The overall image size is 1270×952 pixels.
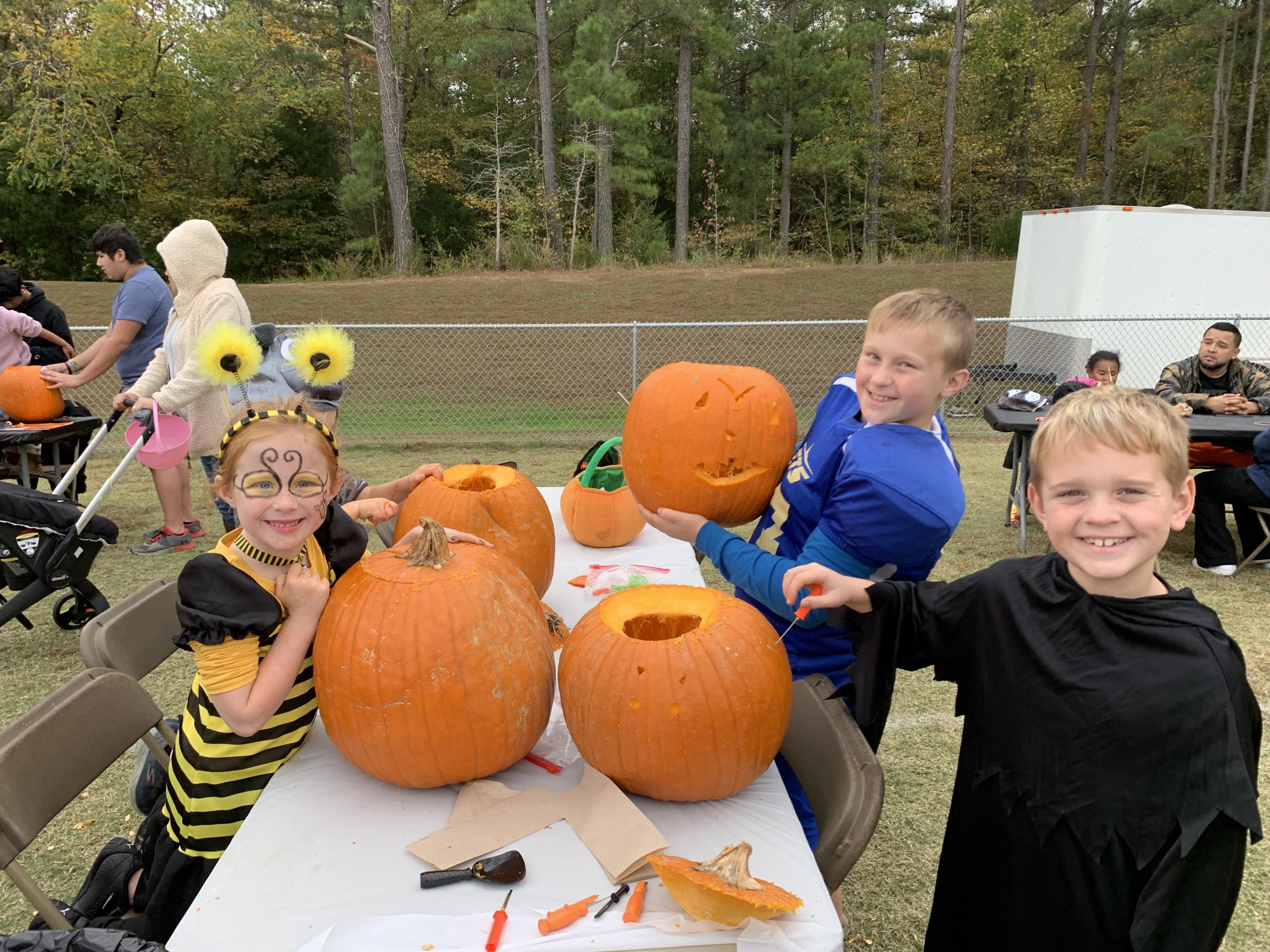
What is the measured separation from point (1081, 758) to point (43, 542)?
4.72 meters

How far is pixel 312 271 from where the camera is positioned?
24797 mm

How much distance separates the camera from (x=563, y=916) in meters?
1.37

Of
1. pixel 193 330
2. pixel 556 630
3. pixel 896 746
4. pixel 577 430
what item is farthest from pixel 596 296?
pixel 556 630

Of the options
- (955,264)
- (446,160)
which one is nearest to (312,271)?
(446,160)

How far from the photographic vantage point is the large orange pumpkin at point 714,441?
2.14 m

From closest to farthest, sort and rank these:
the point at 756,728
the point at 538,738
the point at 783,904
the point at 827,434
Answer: the point at 783,904, the point at 756,728, the point at 538,738, the point at 827,434

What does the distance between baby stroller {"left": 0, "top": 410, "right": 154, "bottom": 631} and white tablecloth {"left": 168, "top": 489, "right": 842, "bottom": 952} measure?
10.6ft

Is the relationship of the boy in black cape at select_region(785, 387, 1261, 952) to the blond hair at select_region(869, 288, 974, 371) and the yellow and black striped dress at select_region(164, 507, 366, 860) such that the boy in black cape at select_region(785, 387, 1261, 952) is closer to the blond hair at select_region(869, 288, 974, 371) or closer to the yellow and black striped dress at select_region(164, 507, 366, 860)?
the blond hair at select_region(869, 288, 974, 371)

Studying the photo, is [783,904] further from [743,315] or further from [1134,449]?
[743,315]

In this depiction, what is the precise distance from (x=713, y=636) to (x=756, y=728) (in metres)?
0.21

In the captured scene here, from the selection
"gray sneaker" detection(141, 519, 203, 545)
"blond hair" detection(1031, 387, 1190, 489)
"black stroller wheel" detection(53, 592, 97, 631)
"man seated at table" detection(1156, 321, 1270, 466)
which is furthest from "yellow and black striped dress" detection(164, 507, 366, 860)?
"man seated at table" detection(1156, 321, 1270, 466)

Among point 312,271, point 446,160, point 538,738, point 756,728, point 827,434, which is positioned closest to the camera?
point 756,728

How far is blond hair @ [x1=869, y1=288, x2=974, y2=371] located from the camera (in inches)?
73.0

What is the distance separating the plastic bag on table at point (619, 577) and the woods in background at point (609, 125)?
18993 mm
